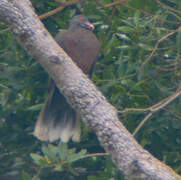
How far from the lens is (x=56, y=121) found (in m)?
3.76

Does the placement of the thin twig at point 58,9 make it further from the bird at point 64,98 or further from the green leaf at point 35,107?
the green leaf at point 35,107

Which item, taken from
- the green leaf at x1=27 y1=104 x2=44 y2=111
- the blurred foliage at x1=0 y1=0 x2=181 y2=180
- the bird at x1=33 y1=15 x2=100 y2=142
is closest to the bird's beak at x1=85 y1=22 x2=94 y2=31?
the bird at x1=33 y1=15 x2=100 y2=142

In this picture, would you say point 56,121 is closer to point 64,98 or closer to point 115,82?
point 64,98

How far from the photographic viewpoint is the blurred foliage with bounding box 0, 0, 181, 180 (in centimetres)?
338

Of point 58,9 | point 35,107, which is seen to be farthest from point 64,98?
point 58,9

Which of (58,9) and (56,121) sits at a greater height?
(58,9)

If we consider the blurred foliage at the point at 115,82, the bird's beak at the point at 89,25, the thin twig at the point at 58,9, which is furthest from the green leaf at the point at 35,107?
the bird's beak at the point at 89,25

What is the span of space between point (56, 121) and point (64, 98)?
9.0 inches

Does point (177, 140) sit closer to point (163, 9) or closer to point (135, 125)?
point (135, 125)

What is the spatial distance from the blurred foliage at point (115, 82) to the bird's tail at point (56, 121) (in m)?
0.08

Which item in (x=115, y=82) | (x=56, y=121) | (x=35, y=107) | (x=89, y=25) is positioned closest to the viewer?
(x=115, y=82)

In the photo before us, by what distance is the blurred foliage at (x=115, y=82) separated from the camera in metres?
3.38

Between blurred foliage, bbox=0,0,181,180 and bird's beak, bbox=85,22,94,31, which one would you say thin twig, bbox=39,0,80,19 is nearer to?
blurred foliage, bbox=0,0,181,180

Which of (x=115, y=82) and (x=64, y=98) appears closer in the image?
(x=115, y=82)
